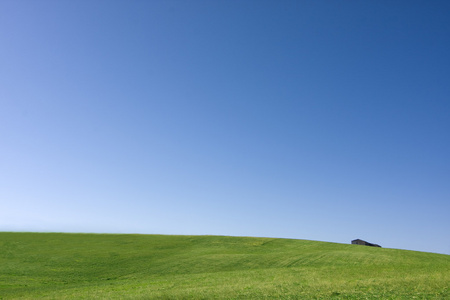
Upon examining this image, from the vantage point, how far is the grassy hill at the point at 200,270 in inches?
928

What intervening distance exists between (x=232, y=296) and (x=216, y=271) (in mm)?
16152

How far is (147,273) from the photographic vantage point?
39344 mm

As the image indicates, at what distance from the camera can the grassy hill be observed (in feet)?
77.3

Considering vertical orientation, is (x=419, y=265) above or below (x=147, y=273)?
above

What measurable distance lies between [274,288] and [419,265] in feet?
75.7

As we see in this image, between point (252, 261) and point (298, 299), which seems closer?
point (298, 299)

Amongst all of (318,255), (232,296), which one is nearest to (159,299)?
(232,296)

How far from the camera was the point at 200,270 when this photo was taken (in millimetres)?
38875

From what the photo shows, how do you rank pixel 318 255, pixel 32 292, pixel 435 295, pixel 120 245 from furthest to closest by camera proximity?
pixel 120 245
pixel 318 255
pixel 32 292
pixel 435 295

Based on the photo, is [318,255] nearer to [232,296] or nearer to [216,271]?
[216,271]

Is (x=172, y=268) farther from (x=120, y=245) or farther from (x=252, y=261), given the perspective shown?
(x=120, y=245)

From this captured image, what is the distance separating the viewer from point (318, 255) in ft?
151

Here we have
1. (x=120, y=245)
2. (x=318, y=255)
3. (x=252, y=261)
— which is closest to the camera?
(x=252, y=261)

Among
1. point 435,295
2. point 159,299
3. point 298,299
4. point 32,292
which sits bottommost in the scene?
point 32,292
